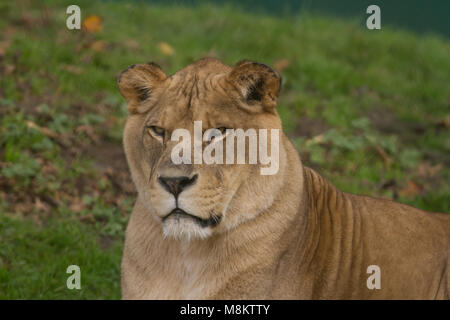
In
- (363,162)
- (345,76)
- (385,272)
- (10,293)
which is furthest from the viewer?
(345,76)

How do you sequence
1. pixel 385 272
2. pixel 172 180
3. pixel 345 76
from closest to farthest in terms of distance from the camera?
1. pixel 172 180
2. pixel 385 272
3. pixel 345 76

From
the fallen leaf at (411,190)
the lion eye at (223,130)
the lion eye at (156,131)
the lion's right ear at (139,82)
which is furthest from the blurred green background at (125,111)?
the lion eye at (223,130)

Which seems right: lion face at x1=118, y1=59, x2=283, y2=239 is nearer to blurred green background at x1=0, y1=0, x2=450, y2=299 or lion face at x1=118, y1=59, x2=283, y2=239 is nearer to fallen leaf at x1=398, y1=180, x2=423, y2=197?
blurred green background at x1=0, y1=0, x2=450, y2=299

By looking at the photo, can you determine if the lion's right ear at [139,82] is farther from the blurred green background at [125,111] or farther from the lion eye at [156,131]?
the blurred green background at [125,111]

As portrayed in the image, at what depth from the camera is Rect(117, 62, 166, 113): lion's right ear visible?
Answer: 380 centimetres

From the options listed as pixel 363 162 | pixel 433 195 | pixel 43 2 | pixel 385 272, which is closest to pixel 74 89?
pixel 43 2

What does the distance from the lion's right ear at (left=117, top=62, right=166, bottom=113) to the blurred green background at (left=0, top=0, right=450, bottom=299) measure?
5.52 ft

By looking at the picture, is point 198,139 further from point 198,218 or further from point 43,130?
point 43,130

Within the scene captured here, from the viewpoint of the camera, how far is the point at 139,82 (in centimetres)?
384

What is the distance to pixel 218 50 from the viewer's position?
908 cm

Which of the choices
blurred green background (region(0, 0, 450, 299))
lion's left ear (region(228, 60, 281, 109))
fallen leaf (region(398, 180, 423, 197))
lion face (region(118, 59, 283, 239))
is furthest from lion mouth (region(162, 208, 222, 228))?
fallen leaf (region(398, 180, 423, 197))

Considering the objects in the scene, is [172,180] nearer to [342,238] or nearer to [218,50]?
[342,238]

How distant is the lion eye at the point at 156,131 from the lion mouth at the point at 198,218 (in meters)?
0.42
